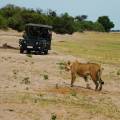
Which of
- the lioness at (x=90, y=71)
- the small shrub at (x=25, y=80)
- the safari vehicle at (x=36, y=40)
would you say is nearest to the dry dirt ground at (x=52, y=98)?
the small shrub at (x=25, y=80)

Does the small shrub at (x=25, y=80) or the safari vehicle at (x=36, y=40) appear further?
the safari vehicle at (x=36, y=40)

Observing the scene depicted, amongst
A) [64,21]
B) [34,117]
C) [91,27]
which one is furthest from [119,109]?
[91,27]

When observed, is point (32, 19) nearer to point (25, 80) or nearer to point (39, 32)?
point (39, 32)

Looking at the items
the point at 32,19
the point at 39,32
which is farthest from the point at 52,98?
the point at 32,19

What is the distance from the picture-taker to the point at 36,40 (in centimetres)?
4216

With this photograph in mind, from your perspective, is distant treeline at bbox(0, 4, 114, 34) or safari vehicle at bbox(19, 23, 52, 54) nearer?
safari vehicle at bbox(19, 23, 52, 54)

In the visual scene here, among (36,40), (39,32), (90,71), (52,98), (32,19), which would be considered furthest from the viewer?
(32,19)

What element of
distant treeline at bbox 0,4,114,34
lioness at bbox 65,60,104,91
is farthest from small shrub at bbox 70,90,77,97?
distant treeline at bbox 0,4,114,34

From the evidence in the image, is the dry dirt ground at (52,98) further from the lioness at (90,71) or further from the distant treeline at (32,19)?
the distant treeline at (32,19)

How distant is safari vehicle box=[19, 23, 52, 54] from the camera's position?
4197 cm

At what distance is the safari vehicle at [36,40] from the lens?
4197 cm

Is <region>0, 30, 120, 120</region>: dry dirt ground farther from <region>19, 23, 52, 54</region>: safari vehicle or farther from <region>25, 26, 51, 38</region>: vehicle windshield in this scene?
<region>25, 26, 51, 38</region>: vehicle windshield

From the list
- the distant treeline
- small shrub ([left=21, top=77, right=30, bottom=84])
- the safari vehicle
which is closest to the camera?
small shrub ([left=21, top=77, right=30, bottom=84])

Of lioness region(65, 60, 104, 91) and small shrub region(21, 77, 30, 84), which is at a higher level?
lioness region(65, 60, 104, 91)
